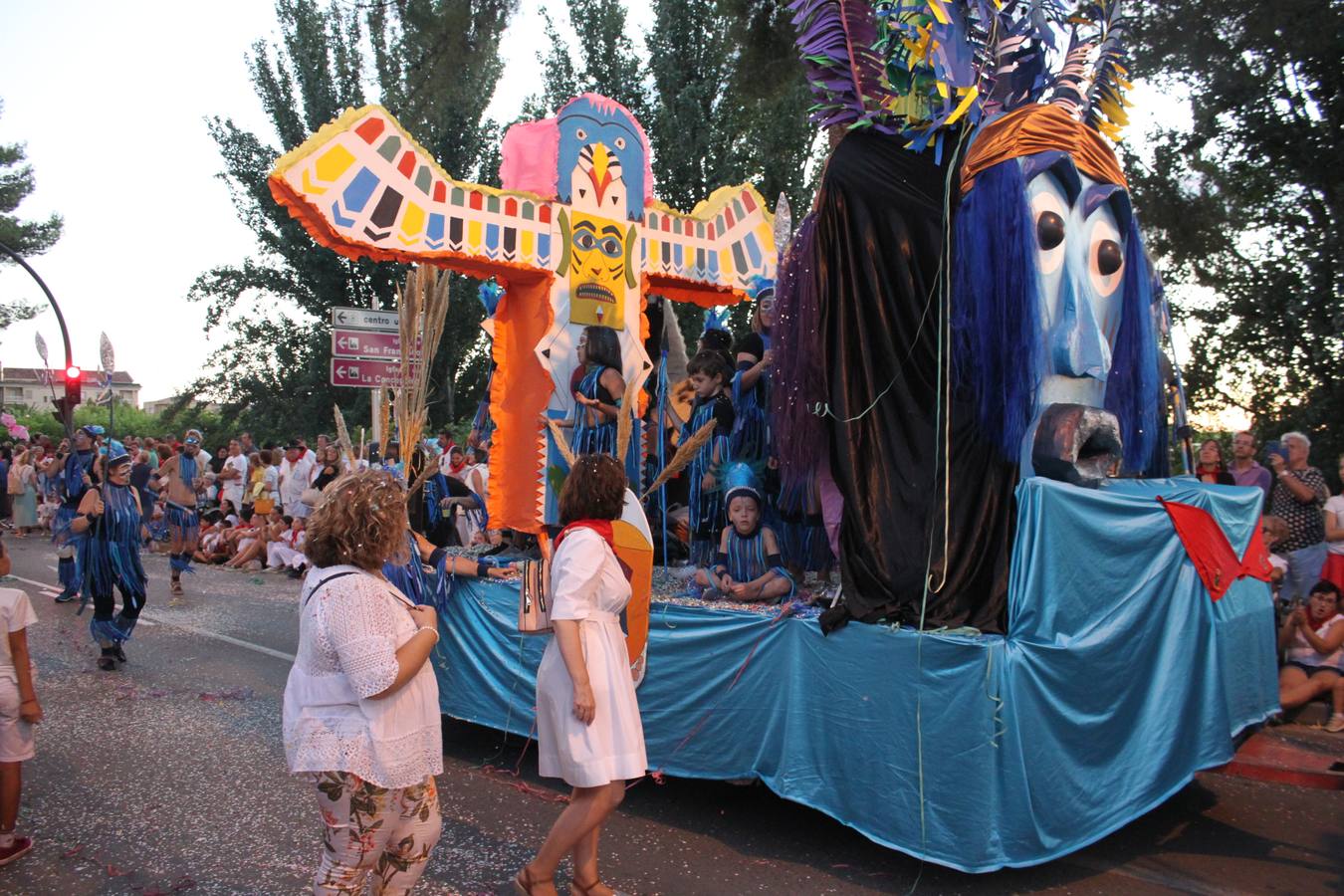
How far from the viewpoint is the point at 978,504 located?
432cm

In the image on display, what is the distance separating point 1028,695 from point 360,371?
8.48m

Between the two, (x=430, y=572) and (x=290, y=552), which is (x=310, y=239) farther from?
(x=430, y=572)

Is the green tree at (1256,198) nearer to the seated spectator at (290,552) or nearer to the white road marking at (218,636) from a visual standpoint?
the white road marking at (218,636)

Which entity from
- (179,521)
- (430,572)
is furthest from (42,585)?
(430,572)

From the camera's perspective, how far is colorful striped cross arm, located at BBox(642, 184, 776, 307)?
734cm

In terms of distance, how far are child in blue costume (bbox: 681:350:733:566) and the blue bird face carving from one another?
140cm

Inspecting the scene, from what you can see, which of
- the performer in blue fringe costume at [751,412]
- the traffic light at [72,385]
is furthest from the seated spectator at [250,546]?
the performer in blue fringe costume at [751,412]

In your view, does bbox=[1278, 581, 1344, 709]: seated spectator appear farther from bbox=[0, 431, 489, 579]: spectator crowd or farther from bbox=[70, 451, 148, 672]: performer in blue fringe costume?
bbox=[70, 451, 148, 672]: performer in blue fringe costume

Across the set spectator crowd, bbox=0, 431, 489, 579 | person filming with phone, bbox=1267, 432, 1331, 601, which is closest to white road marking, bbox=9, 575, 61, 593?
spectator crowd, bbox=0, 431, 489, 579

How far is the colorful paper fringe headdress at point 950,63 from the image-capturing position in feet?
14.4

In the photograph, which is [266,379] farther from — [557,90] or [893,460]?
[893,460]

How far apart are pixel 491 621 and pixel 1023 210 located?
132 inches

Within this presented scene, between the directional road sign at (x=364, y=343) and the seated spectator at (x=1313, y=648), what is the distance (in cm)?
802

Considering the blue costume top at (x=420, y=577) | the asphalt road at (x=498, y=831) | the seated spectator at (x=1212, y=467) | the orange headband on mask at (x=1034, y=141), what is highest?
the orange headband on mask at (x=1034, y=141)
